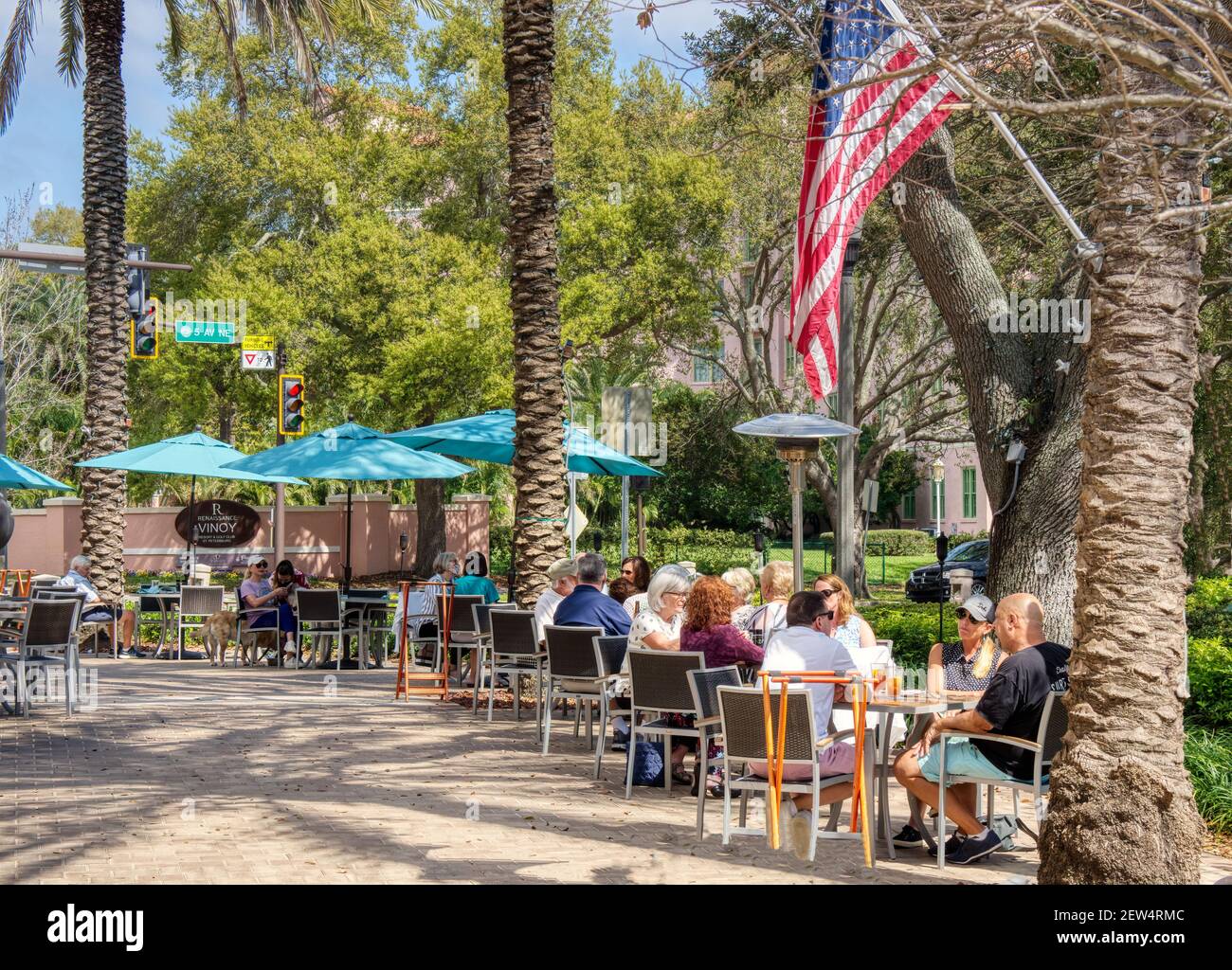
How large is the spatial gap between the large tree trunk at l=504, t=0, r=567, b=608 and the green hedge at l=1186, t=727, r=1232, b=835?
605 cm

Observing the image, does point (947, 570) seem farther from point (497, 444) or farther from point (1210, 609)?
point (497, 444)

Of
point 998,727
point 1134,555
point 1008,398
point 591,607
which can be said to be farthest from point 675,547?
point 1134,555

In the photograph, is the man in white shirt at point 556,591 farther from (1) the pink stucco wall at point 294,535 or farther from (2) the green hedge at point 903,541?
(2) the green hedge at point 903,541

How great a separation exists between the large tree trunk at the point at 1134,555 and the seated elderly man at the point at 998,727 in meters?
1.03

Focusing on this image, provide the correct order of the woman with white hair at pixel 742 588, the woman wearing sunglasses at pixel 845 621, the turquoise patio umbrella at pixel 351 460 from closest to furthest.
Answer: the woman wearing sunglasses at pixel 845 621 < the woman with white hair at pixel 742 588 < the turquoise patio umbrella at pixel 351 460

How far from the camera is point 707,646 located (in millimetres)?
8656

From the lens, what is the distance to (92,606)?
1692 cm

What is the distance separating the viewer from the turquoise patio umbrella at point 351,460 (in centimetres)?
1521

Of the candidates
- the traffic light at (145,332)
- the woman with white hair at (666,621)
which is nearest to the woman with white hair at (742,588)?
the woman with white hair at (666,621)

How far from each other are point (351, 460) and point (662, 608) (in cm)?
708
